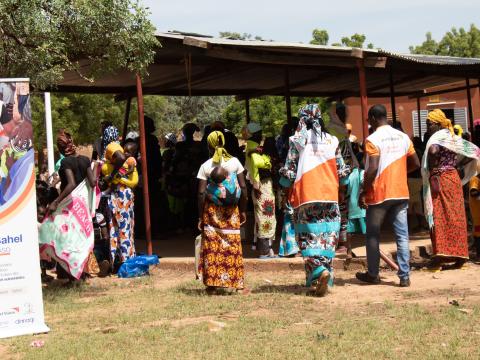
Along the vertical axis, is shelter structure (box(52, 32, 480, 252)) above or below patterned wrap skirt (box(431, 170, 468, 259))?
above

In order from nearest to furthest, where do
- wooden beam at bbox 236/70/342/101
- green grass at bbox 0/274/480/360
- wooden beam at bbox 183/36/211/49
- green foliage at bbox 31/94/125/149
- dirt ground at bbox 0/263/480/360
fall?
green grass at bbox 0/274/480/360
dirt ground at bbox 0/263/480/360
wooden beam at bbox 183/36/211/49
wooden beam at bbox 236/70/342/101
green foliage at bbox 31/94/125/149

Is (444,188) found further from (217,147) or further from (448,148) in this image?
(217,147)

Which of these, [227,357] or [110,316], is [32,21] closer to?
[110,316]

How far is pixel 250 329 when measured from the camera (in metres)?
6.55

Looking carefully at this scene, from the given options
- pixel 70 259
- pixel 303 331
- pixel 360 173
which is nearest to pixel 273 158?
pixel 360 173

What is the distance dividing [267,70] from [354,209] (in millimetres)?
4633

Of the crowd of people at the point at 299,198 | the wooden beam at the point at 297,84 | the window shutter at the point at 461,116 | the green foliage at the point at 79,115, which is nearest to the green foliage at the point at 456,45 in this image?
the window shutter at the point at 461,116

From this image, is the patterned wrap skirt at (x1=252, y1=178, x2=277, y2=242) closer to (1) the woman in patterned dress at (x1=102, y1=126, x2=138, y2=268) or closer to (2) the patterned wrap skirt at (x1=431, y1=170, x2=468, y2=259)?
(1) the woman in patterned dress at (x1=102, y1=126, x2=138, y2=268)

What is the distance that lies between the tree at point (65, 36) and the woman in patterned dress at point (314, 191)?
2135 millimetres

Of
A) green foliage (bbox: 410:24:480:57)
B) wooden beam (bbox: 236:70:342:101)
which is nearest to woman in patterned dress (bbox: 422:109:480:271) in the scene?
wooden beam (bbox: 236:70:342:101)

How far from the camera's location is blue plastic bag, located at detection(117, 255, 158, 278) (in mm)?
9844

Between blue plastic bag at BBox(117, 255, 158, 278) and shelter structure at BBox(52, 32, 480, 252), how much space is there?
1.02 ft

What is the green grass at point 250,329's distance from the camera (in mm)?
5773

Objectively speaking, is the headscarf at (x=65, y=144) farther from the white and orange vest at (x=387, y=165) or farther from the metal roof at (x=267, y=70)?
the white and orange vest at (x=387, y=165)
